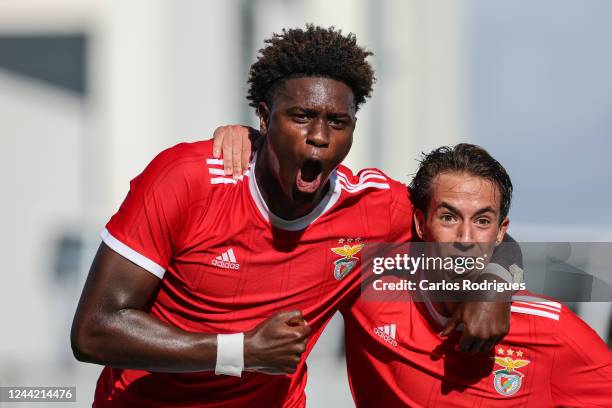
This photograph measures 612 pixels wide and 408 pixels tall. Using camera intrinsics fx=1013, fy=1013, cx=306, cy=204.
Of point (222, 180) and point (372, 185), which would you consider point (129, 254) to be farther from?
point (372, 185)

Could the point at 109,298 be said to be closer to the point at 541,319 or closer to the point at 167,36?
the point at 541,319

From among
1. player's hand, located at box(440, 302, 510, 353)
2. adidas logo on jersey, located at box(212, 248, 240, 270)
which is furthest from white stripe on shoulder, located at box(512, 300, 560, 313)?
adidas logo on jersey, located at box(212, 248, 240, 270)

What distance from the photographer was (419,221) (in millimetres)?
4113

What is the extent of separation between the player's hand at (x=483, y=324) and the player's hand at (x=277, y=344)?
25.3 inches

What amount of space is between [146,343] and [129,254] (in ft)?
1.04

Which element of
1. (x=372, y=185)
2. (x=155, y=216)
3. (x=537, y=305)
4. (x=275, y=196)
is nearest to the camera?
(x=155, y=216)

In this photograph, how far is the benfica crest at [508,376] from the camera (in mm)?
3918

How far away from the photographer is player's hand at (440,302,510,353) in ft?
12.3

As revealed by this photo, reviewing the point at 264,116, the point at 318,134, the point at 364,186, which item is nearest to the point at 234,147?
the point at 264,116

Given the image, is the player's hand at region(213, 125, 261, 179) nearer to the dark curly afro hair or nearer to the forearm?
the dark curly afro hair

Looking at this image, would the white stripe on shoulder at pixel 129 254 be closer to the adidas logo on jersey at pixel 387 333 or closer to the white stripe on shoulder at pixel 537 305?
the adidas logo on jersey at pixel 387 333

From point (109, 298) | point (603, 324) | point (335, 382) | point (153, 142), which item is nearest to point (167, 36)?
point (153, 142)

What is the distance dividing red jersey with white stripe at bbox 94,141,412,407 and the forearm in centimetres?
21

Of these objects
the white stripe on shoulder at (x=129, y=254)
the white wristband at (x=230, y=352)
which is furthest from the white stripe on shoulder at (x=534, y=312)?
the white stripe on shoulder at (x=129, y=254)
